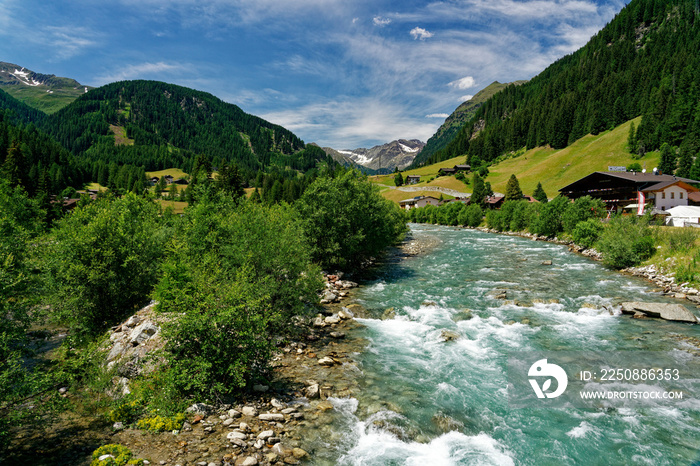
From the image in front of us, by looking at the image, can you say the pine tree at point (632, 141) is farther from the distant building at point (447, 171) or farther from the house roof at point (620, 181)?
the distant building at point (447, 171)

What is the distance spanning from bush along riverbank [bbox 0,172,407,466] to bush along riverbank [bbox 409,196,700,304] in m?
28.7

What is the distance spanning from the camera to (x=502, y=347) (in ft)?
55.4

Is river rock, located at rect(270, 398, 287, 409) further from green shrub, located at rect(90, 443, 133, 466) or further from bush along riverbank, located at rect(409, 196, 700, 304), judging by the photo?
bush along riverbank, located at rect(409, 196, 700, 304)

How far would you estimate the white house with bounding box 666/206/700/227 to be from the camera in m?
48.6

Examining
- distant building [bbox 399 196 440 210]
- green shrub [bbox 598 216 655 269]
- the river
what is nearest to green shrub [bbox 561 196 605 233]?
green shrub [bbox 598 216 655 269]

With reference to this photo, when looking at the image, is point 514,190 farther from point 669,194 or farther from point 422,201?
point 422,201

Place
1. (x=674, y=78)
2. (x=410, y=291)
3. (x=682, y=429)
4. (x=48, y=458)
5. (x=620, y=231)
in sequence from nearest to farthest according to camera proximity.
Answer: (x=48, y=458) < (x=682, y=429) < (x=410, y=291) < (x=620, y=231) < (x=674, y=78)

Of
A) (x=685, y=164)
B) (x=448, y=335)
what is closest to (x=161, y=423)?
(x=448, y=335)

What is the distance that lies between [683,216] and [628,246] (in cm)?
2690

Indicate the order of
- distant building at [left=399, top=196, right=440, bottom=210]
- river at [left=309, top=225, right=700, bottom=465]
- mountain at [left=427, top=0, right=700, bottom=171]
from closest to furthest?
river at [left=309, top=225, right=700, bottom=465] < mountain at [left=427, top=0, right=700, bottom=171] < distant building at [left=399, top=196, right=440, bottom=210]

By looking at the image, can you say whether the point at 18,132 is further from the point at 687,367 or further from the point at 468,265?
the point at 687,367

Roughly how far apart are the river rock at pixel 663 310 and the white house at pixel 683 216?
38.8 m

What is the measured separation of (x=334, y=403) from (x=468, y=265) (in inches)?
1221

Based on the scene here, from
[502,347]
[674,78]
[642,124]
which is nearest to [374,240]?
[502,347]
